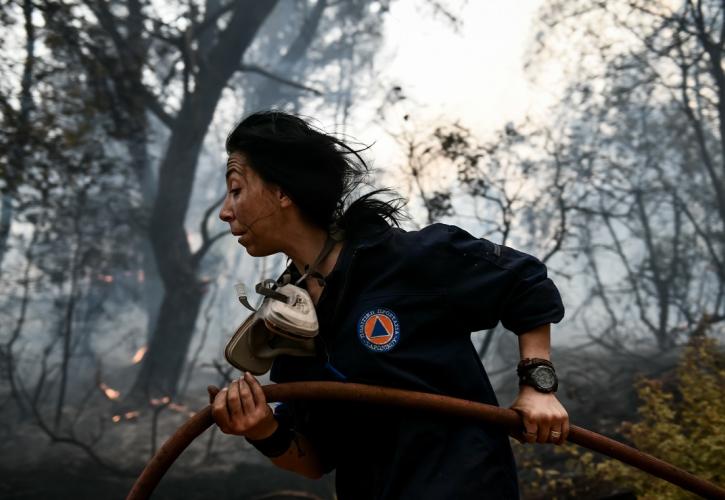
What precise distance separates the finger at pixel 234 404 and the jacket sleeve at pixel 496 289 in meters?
0.70

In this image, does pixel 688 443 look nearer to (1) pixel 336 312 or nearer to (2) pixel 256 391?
(1) pixel 336 312

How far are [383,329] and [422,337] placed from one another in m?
0.13

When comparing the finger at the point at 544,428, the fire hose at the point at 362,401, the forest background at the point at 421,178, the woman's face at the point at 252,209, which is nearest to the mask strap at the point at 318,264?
the woman's face at the point at 252,209

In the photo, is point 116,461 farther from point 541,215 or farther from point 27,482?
point 541,215

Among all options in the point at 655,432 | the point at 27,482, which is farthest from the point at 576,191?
the point at 27,482

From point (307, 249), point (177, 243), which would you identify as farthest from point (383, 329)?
point (177, 243)

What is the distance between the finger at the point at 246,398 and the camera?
4.87 feet

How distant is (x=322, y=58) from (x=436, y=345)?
70.8 ft

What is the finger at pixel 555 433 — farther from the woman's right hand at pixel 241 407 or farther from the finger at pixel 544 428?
the woman's right hand at pixel 241 407

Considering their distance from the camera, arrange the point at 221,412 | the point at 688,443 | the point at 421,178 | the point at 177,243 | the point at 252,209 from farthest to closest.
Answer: the point at 177,243 < the point at 421,178 < the point at 688,443 < the point at 252,209 < the point at 221,412

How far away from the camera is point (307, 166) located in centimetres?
186

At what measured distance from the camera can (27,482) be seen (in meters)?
8.38

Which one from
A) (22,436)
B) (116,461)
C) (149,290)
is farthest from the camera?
(149,290)

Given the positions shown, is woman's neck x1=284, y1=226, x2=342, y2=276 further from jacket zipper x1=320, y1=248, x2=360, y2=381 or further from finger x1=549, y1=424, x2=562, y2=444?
finger x1=549, y1=424, x2=562, y2=444
